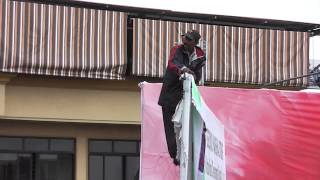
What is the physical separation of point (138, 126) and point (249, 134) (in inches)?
271

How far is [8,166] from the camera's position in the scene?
1401cm

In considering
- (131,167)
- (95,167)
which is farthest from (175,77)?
(131,167)

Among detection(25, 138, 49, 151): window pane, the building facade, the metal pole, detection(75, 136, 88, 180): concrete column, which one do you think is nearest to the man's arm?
the metal pole

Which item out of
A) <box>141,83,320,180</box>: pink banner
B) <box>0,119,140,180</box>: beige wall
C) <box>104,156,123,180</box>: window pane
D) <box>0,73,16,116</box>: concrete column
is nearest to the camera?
<box>141,83,320,180</box>: pink banner

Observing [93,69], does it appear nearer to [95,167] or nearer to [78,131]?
[78,131]

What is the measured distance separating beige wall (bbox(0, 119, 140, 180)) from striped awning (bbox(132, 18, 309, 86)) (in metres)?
1.68

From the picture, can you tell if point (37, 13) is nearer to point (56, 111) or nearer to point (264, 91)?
point (56, 111)

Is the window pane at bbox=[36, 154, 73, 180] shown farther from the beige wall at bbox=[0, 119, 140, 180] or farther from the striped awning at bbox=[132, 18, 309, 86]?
the striped awning at bbox=[132, 18, 309, 86]

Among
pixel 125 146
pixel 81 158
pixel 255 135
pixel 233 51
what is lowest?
pixel 81 158

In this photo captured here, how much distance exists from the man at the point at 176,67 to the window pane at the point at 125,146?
8443 millimetres

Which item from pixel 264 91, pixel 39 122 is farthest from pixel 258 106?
pixel 39 122

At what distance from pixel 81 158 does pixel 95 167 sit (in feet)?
1.29

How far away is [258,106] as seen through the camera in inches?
305

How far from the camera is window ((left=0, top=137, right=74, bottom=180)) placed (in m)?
14.0
